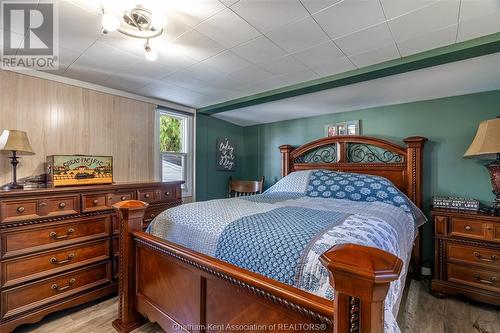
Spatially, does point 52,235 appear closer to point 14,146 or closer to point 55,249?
point 55,249

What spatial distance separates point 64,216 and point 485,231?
3588 mm

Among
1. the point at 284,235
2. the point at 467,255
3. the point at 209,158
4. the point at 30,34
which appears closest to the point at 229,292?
the point at 284,235

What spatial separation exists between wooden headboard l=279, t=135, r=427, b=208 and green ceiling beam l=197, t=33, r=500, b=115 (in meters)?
0.98

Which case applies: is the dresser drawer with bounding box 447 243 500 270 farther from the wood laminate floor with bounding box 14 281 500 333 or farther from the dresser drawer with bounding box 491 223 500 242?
the wood laminate floor with bounding box 14 281 500 333

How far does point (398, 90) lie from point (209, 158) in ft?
8.84

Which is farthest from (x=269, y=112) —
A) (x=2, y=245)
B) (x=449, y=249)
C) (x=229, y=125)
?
(x=2, y=245)

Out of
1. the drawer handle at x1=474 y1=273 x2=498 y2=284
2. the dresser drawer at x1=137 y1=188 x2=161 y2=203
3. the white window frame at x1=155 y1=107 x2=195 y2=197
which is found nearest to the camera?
the drawer handle at x1=474 y1=273 x2=498 y2=284

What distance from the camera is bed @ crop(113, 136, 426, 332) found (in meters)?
0.71

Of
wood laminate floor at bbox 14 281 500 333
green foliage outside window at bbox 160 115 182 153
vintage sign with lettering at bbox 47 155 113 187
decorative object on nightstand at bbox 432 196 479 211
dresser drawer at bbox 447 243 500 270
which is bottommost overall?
wood laminate floor at bbox 14 281 500 333

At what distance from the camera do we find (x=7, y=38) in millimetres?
1704

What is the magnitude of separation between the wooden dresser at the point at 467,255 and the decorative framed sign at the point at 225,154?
2896 mm

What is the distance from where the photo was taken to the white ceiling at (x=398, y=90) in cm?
209

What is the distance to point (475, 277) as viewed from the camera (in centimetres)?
214

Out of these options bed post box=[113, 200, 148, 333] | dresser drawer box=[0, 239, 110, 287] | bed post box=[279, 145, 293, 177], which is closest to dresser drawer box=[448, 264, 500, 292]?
bed post box=[279, 145, 293, 177]
